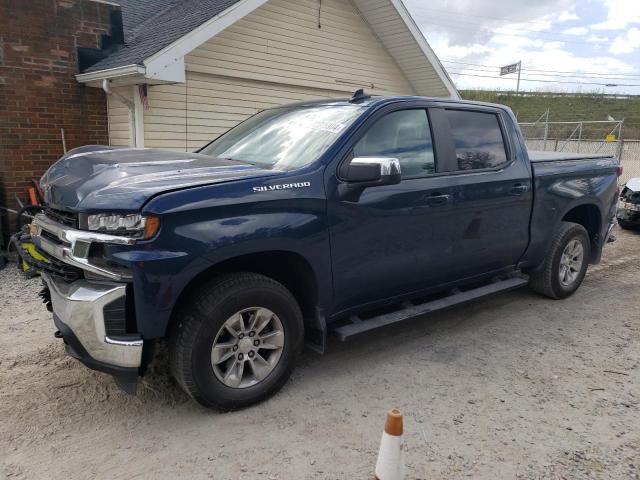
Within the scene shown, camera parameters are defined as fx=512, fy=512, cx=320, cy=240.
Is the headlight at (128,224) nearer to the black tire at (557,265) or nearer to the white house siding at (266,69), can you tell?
the black tire at (557,265)

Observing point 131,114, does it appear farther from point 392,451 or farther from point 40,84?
point 392,451

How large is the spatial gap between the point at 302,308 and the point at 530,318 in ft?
8.67

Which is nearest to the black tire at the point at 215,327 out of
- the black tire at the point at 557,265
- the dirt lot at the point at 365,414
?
the dirt lot at the point at 365,414

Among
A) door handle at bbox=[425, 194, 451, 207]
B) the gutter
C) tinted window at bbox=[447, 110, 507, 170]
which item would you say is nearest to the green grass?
the gutter

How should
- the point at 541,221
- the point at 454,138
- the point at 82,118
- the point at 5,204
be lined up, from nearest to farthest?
the point at 454,138 < the point at 541,221 < the point at 5,204 < the point at 82,118

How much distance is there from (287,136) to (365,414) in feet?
6.79

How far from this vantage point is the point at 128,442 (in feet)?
9.66

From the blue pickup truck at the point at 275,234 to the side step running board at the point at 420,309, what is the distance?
0.02 metres

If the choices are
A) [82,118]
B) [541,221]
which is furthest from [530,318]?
[82,118]

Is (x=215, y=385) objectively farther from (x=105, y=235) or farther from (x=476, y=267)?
(x=476, y=267)

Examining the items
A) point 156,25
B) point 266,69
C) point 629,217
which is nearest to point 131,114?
point 156,25

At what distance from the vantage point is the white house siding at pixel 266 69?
326 inches

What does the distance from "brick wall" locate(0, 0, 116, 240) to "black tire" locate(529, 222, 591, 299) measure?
22.5 feet

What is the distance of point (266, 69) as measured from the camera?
30.2ft
